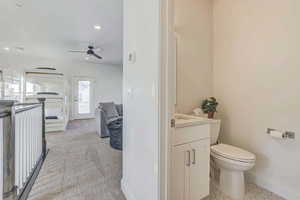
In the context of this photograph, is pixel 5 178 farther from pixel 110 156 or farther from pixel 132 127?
pixel 110 156

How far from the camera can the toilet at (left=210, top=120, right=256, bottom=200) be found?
5.49 feet

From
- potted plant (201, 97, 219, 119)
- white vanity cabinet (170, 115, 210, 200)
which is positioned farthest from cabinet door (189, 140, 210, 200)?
potted plant (201, 97, 219, 119)

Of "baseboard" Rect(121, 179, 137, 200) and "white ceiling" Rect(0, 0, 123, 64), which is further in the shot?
"white ceiling" Rect(0, 0, 123, 64)

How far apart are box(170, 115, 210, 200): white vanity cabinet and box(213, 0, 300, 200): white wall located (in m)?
0.88

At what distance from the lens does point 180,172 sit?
1404 millimetres

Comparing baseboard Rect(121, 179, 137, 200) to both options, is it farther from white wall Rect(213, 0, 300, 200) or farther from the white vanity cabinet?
white wall Rect(213, 0, 300, 200)

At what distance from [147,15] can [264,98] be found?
1680 millimetres

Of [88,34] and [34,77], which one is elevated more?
[88,34]

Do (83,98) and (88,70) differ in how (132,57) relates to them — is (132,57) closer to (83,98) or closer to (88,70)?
(88,70)

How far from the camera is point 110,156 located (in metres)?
2.88

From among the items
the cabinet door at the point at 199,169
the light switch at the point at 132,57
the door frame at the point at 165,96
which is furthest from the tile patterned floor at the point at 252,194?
the light switch at the point at 132,57

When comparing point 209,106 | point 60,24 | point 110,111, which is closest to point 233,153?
point 209,106

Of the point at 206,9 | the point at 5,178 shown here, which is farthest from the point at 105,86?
the point at 5,178

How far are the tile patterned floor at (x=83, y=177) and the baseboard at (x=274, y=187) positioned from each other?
57 mm
